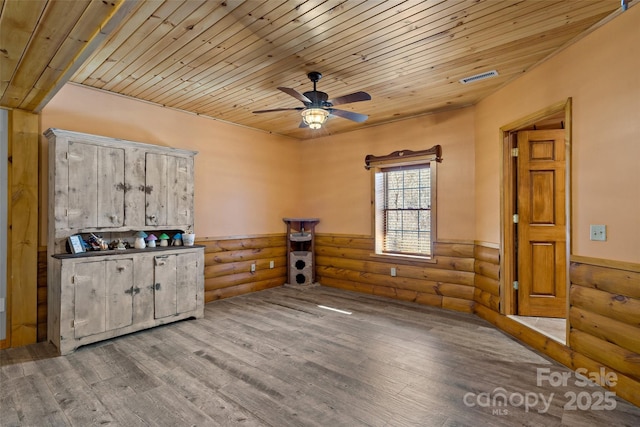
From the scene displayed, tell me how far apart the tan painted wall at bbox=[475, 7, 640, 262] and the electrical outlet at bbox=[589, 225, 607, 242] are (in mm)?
30

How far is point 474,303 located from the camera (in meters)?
4.23

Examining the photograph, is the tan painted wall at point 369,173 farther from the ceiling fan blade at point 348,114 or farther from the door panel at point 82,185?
the door panel at point 82,185

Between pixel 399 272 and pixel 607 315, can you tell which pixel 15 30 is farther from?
pixel 399 272

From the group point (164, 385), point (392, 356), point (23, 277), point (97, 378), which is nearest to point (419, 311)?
point (392, 356)

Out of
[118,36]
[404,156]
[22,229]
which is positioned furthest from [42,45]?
[404,156]

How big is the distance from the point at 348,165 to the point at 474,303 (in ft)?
9.54

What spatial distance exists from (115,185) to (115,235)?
615 millimetres

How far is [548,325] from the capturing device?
10.8ft

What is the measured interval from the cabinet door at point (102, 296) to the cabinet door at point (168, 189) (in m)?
0.69

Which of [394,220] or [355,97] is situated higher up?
[355,97]

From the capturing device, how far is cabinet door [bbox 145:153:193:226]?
3.83 metres

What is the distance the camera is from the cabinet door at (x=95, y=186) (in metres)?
3.26

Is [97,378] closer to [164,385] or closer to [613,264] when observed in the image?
[164,385]

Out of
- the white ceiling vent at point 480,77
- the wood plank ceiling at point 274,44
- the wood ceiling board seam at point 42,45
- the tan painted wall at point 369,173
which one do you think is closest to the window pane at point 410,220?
the tan painted wall at point 369,173
